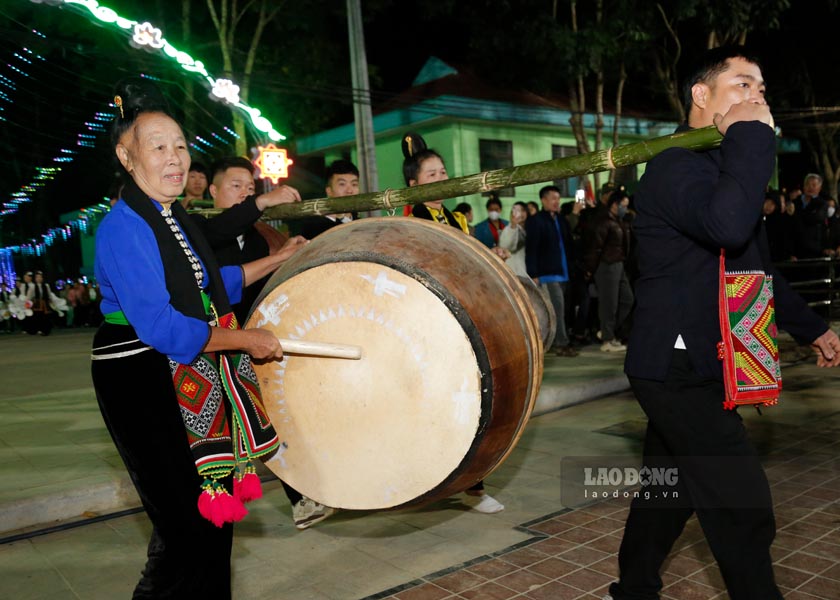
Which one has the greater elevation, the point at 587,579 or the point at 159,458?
the point at 159,458

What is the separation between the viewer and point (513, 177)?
2418mm

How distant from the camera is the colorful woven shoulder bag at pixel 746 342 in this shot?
6.39 feet

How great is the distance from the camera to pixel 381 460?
88.4 inches

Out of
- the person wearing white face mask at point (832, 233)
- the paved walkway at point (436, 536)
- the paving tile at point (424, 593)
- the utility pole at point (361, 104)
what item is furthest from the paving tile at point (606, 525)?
the utility pole at point (361, 104)

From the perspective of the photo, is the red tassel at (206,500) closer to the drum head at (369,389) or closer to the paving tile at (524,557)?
the drum head at (369,389)

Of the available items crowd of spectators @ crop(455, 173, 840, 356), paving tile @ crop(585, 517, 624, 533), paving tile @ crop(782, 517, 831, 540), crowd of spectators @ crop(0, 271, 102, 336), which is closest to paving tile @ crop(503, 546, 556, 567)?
paving tile @ crop(585, 517, 624, 533)

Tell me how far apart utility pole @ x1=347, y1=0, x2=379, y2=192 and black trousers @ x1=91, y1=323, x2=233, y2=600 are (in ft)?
32.8

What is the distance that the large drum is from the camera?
2.14 metres

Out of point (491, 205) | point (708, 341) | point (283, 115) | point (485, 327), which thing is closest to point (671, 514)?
point (708, 341)

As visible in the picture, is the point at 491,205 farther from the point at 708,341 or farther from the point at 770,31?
the point at 770,31

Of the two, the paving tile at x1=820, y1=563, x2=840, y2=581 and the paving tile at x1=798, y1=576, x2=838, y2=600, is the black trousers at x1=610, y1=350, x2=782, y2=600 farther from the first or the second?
the paving tile at x1=820, y1=563, x2=840, y2=581

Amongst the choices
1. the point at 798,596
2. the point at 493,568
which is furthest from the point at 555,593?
the point at 798,596

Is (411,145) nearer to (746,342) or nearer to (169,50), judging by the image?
(746,342)

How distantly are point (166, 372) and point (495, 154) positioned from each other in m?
20.9
